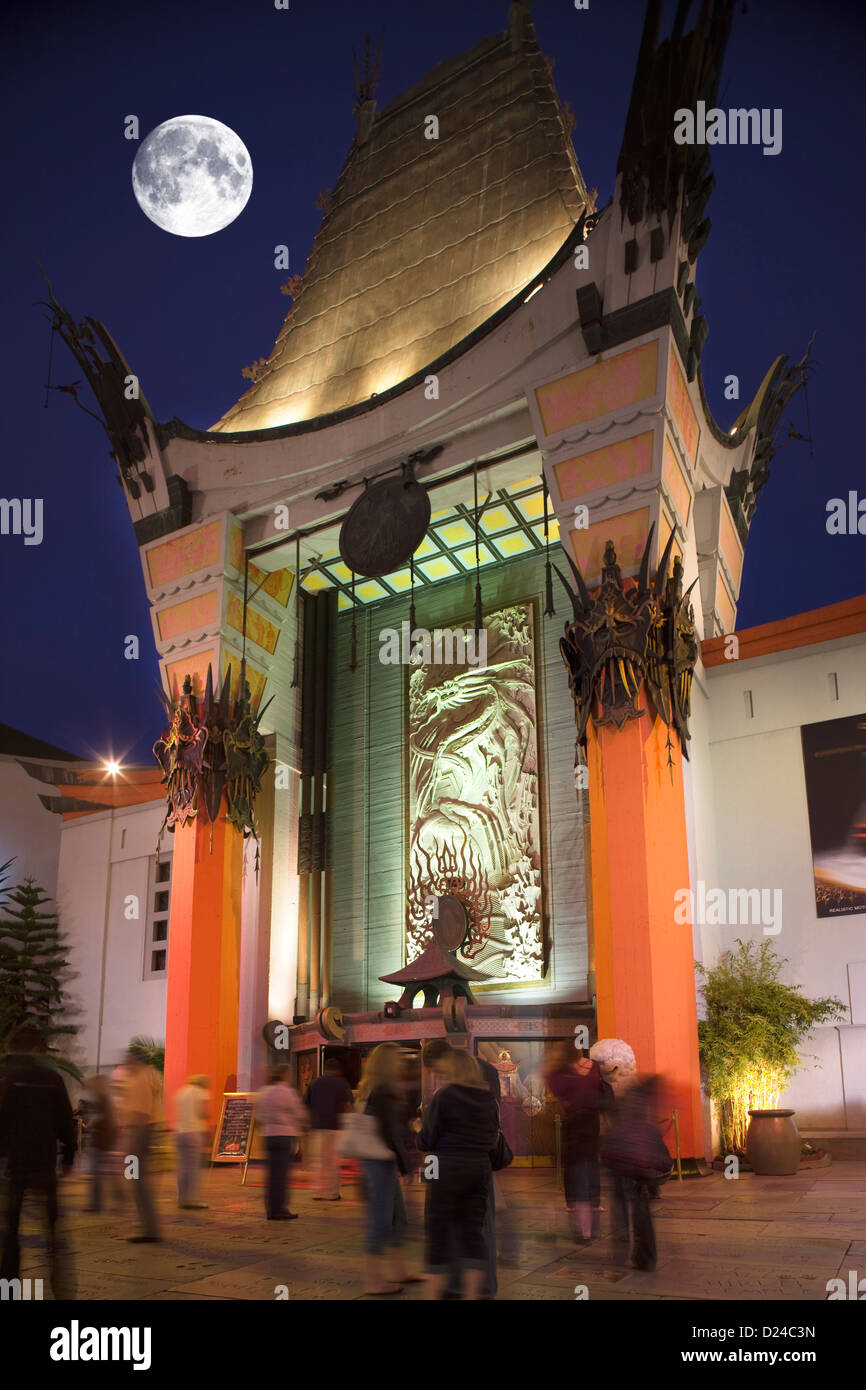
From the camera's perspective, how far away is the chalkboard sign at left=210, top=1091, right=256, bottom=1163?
40.4ft

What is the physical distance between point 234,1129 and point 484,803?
6.40 m

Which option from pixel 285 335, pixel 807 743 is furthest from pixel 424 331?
pixel 807 743

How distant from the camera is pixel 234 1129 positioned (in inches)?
495

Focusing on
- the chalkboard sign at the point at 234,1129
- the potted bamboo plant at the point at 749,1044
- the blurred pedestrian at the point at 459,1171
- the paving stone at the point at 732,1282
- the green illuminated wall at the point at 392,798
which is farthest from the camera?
the green illuminated wall at the point at 392,798

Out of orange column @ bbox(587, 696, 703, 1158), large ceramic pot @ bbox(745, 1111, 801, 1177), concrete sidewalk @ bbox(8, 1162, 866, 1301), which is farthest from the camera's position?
orange column @ bbox(587, 696, 703, 1158)

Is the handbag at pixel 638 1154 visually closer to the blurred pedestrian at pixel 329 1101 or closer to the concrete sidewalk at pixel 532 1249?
the concrete sidewalk at pixel 532 1249

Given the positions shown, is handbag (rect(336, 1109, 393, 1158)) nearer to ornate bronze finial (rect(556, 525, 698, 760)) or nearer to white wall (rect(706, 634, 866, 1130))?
ornate bronze finial (rect(556, 525, 698, 760))

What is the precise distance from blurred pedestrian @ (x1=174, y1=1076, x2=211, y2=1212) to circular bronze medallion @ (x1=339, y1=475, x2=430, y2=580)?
7.62m

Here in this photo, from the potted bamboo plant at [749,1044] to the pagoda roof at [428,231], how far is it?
9.60 metres

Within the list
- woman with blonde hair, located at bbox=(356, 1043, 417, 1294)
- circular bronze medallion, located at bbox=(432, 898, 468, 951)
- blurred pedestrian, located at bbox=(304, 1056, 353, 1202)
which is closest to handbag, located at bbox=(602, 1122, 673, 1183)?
woman with blonde hair, located at bbox=(356, 1043, 417, 1294)

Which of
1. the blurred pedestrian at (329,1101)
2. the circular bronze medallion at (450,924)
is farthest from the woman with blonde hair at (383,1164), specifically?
the circular bronze medallion at (450,924)

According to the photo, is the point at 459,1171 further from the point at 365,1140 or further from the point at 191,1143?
the point at 191,1143

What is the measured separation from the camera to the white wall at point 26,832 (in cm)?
2520
